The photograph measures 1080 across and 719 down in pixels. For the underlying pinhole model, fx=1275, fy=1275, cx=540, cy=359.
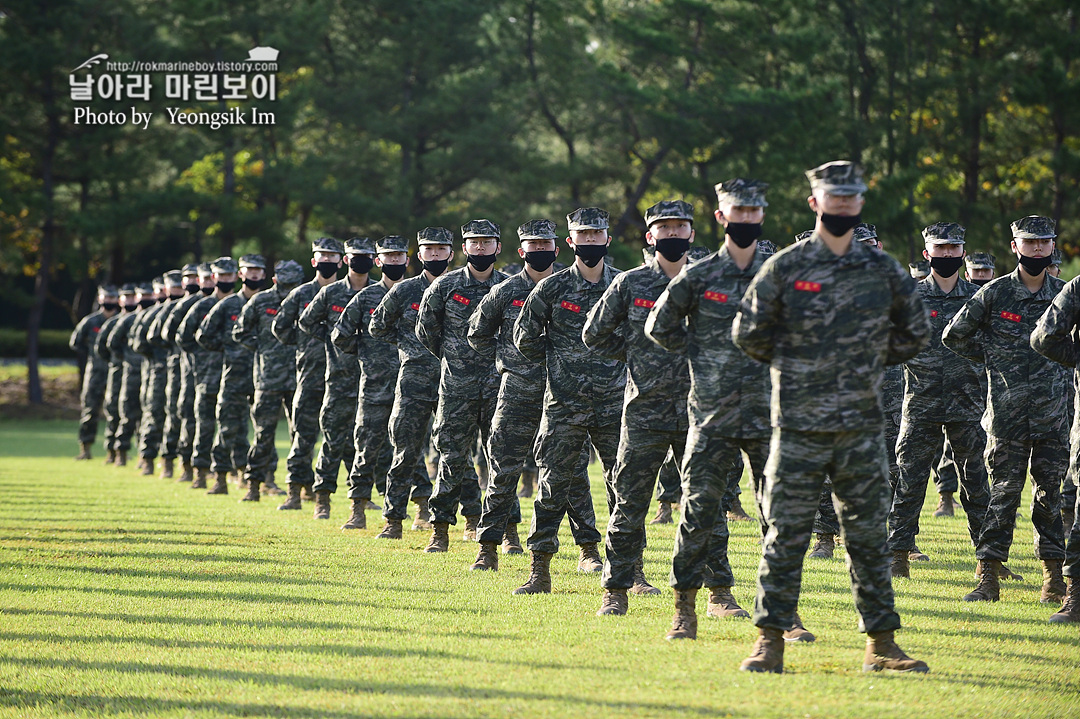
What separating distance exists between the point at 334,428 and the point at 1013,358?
7107 mm

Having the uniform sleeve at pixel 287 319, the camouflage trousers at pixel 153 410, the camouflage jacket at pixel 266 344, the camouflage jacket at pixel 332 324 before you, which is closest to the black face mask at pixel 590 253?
the camouflage jacket at pixel 332 324

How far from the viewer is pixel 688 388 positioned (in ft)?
25.1

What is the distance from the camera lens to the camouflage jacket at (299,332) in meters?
14.2

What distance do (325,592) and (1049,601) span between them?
4892 mm

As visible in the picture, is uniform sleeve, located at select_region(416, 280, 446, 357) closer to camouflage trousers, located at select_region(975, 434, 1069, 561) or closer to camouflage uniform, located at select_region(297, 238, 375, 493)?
camouflage uniform, located at select_region(297, 238, 375, 493)

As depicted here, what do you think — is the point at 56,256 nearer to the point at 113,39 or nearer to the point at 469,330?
the point at 113,39

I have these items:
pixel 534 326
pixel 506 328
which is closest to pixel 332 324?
pixel 506 328

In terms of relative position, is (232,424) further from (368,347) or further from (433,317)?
(433,317)

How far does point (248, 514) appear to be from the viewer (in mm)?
13719

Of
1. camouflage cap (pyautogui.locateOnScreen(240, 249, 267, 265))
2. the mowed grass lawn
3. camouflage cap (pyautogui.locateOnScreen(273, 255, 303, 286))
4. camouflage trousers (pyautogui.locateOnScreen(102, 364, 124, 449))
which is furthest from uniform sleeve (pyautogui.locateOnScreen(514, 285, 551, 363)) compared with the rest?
camouflage trousers (pyautogui.locateOnScreen(102, 364, 124, 449))

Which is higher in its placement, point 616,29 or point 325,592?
point 616,29

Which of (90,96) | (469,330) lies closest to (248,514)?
(469,330)

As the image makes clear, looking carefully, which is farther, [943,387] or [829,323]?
[943,387]

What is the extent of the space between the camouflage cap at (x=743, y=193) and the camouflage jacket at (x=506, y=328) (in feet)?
10.2
